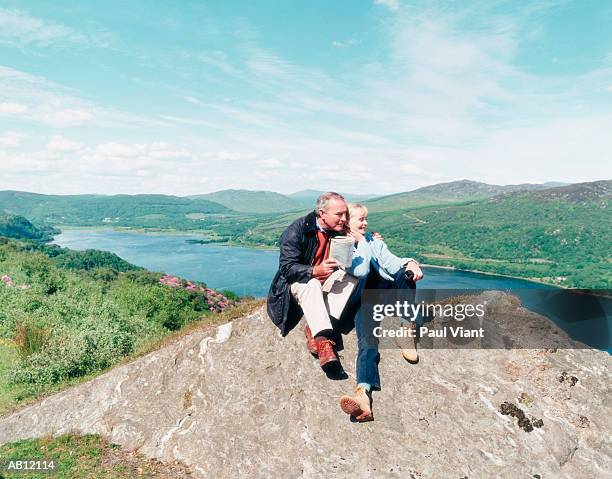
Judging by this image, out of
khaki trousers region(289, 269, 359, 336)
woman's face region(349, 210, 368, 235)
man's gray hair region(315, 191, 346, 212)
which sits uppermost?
man's gray hair region(315, 191, 346, 212)

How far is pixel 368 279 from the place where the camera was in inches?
268

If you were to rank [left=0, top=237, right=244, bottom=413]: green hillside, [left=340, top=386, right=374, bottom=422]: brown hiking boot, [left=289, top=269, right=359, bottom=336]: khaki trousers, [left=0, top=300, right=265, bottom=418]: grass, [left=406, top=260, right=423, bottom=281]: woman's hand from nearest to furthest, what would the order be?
[left=340, top=386, right=374, bottom=422]: brown hiking boot < [left=289, top=269, right=359, bottom=336]: khaki trousers < [left=406, top=260, right=423, bottom=281]: woman's hand < [left=0, top=300, right=265, bottom=418]: grass < [left=0, top=237, right=244, bottom=413]: green hillside

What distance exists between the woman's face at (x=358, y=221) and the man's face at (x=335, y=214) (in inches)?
12.0

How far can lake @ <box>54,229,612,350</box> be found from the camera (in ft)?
28.8

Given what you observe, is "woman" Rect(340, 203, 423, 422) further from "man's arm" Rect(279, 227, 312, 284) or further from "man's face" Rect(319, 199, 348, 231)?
"man's arm" Rect(279, 227, 312, 284)

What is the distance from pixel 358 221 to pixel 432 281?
128 meters

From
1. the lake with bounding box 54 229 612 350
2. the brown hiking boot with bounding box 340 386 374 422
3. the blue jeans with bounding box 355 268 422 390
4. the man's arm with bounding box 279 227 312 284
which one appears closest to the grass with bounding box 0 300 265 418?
the man's arm with bounding box 279 227 312 284

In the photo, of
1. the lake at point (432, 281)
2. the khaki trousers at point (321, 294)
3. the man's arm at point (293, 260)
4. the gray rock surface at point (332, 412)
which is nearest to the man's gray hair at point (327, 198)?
the man's arm at point (293, 260)

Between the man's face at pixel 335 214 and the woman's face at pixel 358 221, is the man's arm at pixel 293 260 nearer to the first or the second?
the man's face at pixel 335 214

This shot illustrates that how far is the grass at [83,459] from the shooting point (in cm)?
625

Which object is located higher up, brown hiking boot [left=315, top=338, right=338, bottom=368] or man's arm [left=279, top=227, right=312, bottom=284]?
man's arm [left=279, top=227, right=312, bottom=284]

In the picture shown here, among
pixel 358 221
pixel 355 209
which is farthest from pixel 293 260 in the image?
pixel 355 209

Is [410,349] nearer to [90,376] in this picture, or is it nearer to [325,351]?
[325,351]

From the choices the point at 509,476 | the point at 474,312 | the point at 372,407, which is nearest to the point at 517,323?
the point at 474,312
